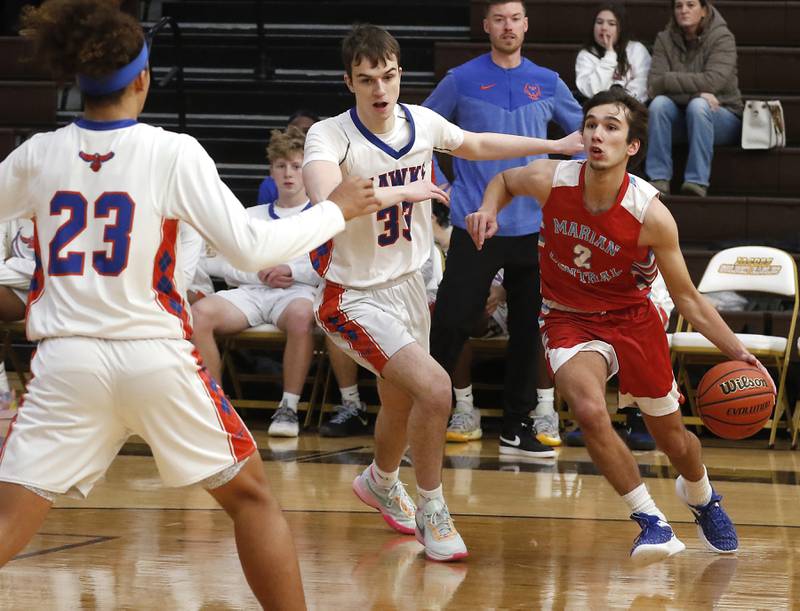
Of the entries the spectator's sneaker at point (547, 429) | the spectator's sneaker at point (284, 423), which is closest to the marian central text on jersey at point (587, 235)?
the spectator's sneaker at point (547, 429)

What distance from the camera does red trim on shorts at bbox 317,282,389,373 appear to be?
14.0ft

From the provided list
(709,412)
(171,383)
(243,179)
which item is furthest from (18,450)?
(243,179)

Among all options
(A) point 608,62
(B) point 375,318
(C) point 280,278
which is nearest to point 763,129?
(A) point 608,62

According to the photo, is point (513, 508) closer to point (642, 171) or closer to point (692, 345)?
point (692, 345)

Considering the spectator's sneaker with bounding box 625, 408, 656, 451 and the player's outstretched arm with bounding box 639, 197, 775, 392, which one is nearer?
the player's outstretched arm with bounding box 639, 197, 775, 392

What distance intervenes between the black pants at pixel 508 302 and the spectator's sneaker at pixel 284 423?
1119mm

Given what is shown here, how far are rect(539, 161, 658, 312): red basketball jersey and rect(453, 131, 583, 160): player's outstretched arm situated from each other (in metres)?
0.07

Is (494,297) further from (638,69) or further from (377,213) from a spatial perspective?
(377,213)

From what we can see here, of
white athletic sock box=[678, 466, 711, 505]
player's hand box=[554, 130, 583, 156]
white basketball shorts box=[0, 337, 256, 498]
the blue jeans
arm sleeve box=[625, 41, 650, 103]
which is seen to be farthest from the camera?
arm sleeve box=[625, 41, 650, 103]

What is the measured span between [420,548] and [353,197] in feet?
5.89

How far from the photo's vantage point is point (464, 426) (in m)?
6.91

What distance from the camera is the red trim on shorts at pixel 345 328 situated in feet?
14.0

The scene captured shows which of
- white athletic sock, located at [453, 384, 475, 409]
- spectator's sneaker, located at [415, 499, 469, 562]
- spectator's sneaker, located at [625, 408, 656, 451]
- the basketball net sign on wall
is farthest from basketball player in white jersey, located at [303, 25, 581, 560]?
the basketball net sign on wall

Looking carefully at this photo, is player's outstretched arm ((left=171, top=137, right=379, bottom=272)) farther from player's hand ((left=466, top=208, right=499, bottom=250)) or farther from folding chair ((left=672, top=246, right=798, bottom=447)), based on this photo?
folding chair ((left=672, top=246, right=798, bottom=447))
